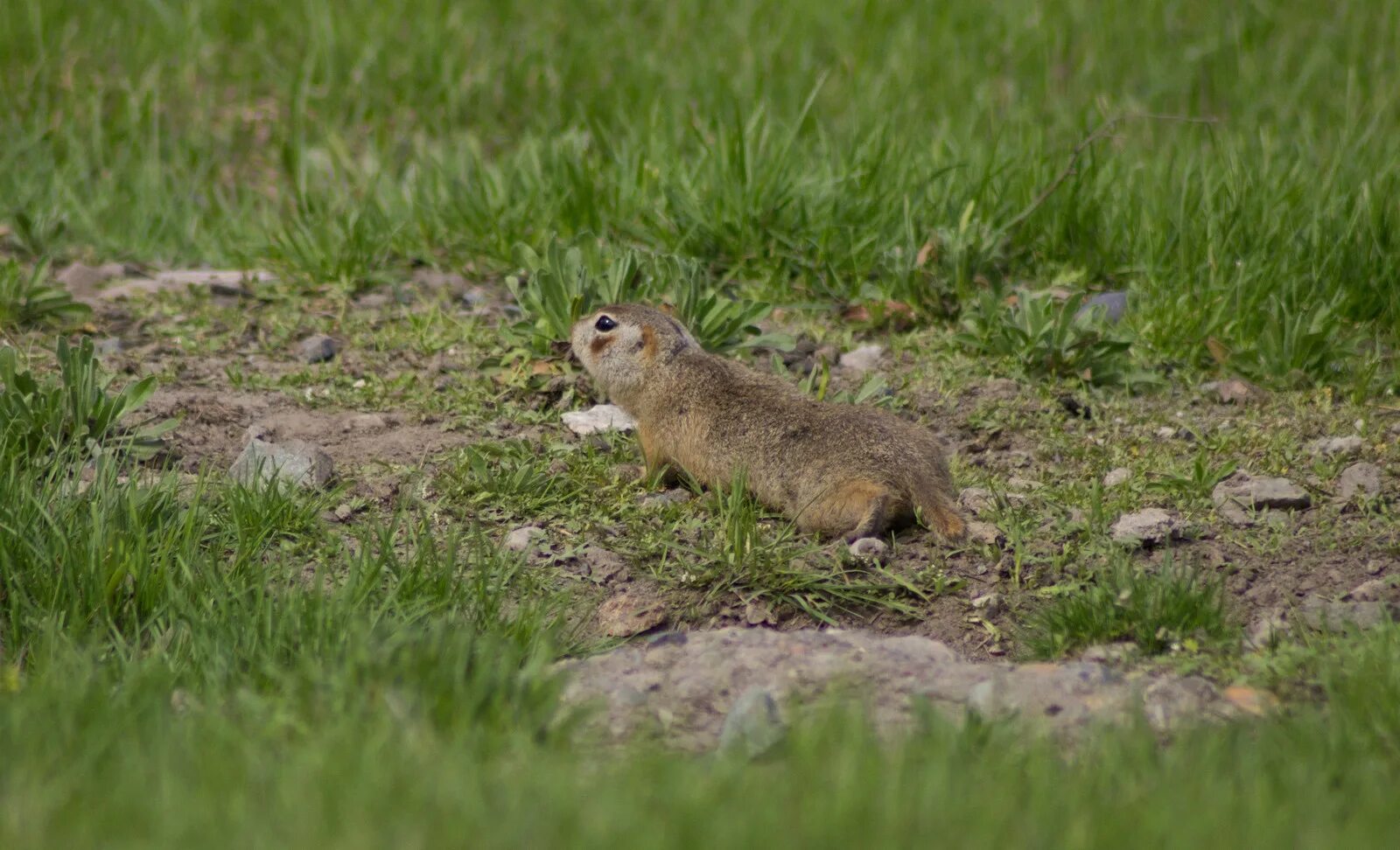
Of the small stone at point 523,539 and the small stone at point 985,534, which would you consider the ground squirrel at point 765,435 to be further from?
the small stone at point 523,539

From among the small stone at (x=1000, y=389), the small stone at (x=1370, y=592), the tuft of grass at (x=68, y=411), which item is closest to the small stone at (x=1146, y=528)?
the small stone at (x=1370, y=592)

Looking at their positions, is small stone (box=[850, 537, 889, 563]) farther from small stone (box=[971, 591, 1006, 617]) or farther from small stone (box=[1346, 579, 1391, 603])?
small stone (box=[1346, 579, 1391, 603])

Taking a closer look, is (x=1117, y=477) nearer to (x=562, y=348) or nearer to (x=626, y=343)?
(x=626, y=343)

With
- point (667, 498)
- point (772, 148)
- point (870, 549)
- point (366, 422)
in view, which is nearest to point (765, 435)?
point (667, 498)

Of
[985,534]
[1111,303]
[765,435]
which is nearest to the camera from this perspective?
[985,534]

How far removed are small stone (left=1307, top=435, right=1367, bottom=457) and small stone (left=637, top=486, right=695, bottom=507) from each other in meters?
2.17

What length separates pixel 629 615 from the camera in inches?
158

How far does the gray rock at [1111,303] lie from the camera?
5.83 m

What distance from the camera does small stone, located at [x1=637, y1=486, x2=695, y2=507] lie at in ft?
15.2

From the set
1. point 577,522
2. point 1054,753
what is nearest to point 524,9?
point 577,522

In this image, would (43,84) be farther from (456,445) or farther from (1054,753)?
(1054,753)

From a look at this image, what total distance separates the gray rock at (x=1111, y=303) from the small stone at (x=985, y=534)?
1.65 metres

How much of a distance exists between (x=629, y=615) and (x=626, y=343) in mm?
1318

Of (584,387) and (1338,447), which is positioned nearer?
(1338,447)
